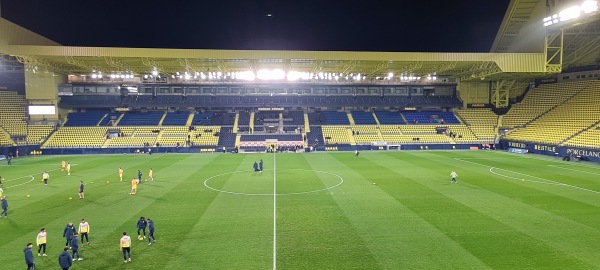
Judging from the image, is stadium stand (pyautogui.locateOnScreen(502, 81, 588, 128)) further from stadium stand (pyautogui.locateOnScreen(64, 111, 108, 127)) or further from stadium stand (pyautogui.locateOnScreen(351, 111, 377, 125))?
stadium stand (pyautogui.locateOnScreen(64, 111, 108, 127))

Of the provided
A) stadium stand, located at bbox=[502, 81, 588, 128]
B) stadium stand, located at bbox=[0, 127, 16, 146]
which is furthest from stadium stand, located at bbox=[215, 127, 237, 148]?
stadium stand, located at bbox=[502, 81, 588, 128]

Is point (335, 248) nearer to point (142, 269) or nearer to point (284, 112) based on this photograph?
point (142, 269)

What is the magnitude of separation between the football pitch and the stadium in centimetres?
12

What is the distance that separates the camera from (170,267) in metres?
12.8

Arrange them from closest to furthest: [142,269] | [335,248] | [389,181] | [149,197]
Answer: [142,269] → [335,248] → [149,197] → [389,181]

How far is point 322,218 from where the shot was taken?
18.6 m

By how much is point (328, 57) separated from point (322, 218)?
33416 millimetres

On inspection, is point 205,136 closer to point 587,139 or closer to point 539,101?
point 587,139

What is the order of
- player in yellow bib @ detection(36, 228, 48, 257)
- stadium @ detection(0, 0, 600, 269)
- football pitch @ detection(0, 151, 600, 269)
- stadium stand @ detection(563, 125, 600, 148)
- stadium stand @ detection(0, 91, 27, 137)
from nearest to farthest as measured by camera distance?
football pitch @ detection(0, 151, 600, 269) → player in yellow bib @ detection(36, 228, 48, 257) → stadium @ detection(0, 0, 600, 269) → stadium stand @ detection(563, 125, 600, 148) → stadium stand @ detection(0, 91, 27, 137)

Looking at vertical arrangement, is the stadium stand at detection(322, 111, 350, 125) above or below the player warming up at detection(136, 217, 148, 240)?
above

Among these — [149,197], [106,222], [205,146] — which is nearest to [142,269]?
[106,222]

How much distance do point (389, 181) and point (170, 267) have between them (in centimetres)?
2031

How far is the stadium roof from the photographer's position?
150 feet

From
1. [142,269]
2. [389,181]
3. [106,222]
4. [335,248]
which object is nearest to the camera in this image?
[142,269]
